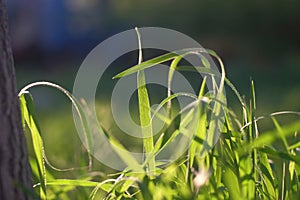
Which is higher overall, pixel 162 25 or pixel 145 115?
pixel 162 25

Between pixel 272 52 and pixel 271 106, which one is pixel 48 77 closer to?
pixel 272 52

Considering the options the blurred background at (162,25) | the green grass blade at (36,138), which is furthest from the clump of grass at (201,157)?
the blurred background at (162,25)

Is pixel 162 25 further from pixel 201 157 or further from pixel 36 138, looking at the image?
pixel 201 157

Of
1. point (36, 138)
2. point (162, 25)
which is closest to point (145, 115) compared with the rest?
point (36, 138)

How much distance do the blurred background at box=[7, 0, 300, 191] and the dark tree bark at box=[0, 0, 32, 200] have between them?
4501 mm

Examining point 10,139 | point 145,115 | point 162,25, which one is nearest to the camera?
point 10,139

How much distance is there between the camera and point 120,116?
373 cm

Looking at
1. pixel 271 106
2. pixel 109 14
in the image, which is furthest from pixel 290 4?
pixel 271 106

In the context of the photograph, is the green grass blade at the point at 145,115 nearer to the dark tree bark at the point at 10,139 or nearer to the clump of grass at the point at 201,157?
the clump of grass at the point at 201,157

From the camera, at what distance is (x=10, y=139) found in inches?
31.9

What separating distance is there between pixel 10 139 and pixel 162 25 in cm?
729

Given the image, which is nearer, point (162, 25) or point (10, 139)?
point (10, 139)

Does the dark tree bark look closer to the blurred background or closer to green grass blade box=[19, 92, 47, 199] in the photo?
green grass blade box=[19, 92, 47, 199]

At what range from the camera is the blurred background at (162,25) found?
672cm
